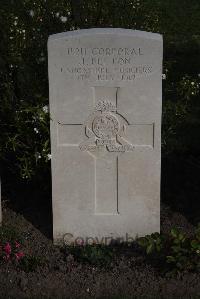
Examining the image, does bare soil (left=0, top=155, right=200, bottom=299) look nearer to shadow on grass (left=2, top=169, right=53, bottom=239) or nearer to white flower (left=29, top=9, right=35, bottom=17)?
shadow on grass (left=2, top=169, right=53, bottom=239)

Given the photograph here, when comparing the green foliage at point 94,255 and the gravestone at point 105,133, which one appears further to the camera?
the green foliage at point 94,255

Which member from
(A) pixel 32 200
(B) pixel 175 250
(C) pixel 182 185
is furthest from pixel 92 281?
(C) pixel 182 185

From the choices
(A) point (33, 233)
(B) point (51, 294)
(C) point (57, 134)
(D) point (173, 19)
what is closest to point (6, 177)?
(A) point (33, 233)

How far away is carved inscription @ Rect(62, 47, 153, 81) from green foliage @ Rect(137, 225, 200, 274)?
1.27 meters

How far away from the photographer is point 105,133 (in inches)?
197

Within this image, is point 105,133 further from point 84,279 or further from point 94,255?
point 84,279

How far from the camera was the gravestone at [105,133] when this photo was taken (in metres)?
4.79

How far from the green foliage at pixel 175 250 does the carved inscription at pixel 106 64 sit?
1.27 m

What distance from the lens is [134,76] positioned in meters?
4.83

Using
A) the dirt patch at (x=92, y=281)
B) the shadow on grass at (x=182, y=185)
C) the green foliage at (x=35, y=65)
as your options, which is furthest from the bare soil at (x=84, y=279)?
the green foliage at (x=35, y=65)

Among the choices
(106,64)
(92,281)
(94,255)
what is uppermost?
(106,64)

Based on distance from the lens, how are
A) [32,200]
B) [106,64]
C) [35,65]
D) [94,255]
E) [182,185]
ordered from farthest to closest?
[182,185]
[32,200]
[35,65]
[94,255]
[106,64]

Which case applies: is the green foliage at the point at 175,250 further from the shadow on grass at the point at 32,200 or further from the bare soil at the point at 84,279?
the shadow on grass at the point at 32,200

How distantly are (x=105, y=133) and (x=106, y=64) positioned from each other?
56 cm
